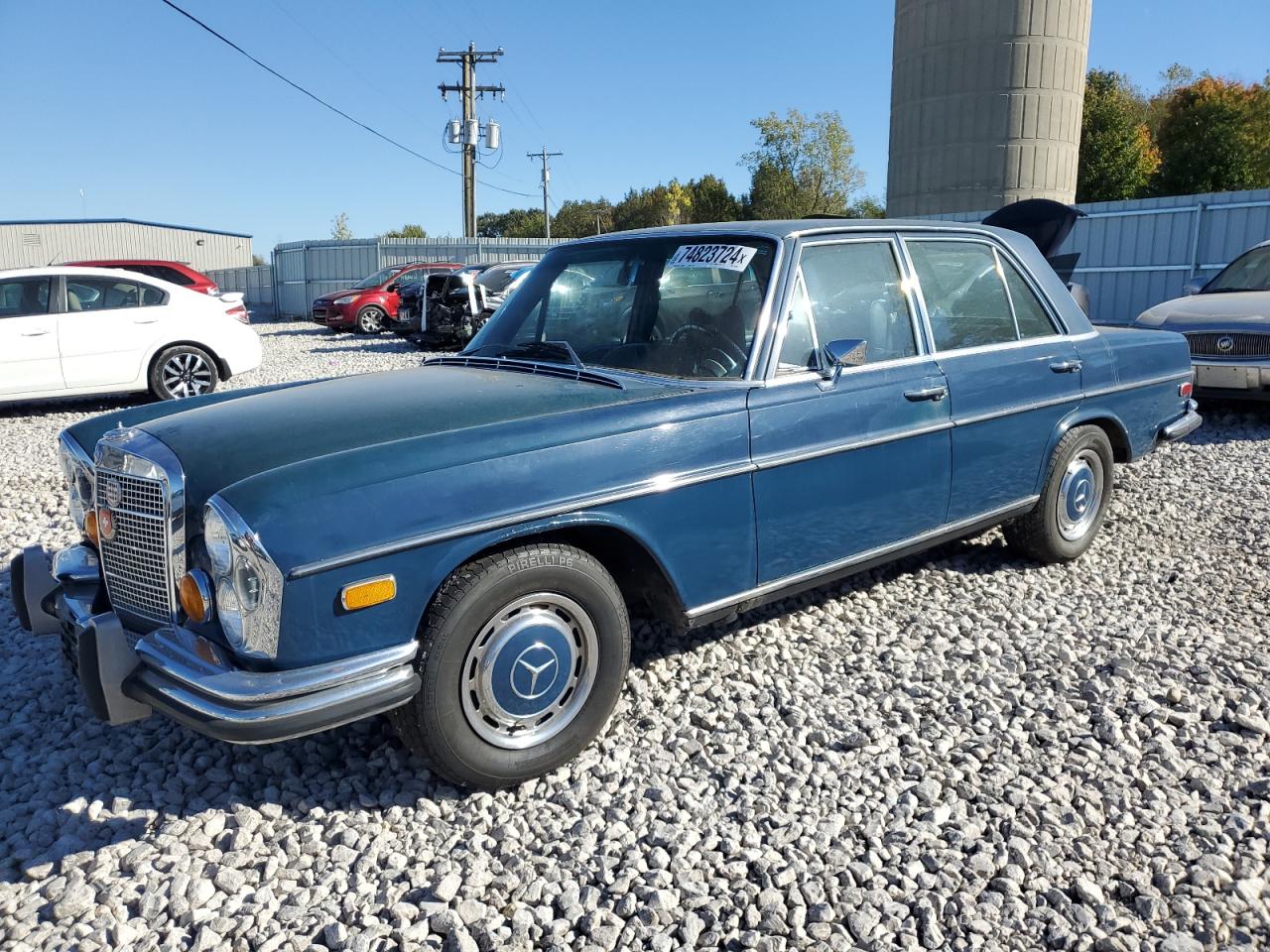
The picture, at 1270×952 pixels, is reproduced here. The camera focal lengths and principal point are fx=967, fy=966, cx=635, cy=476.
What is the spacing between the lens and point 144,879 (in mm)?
2607

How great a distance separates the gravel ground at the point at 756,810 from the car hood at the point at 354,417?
103 cm

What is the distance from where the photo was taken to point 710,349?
11.8 feet

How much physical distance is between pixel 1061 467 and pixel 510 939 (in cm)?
350

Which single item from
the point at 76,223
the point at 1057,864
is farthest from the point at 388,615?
the point at 76,223

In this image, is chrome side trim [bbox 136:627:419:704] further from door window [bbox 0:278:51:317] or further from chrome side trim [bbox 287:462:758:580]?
door window [bbox 0:278:51:317]

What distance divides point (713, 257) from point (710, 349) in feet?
1.30

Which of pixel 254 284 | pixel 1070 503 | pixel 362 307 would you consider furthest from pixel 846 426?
pixel 254 284

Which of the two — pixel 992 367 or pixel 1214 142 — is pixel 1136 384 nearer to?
pixel 992 367

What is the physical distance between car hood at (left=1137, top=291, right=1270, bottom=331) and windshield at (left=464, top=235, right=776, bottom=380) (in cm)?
662

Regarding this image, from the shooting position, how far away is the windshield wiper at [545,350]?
3.69 meters

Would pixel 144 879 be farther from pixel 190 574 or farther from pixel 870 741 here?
pixel 870 741

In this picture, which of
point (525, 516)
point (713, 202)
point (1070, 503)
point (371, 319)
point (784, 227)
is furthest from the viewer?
point (713, 202)

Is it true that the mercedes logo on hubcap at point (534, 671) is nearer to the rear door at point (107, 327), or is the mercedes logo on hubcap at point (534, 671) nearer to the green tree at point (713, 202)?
the rear door at point (107, 327)

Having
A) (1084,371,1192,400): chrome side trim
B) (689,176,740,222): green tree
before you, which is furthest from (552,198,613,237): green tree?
(1084,371,1192,400): chrome side trim
